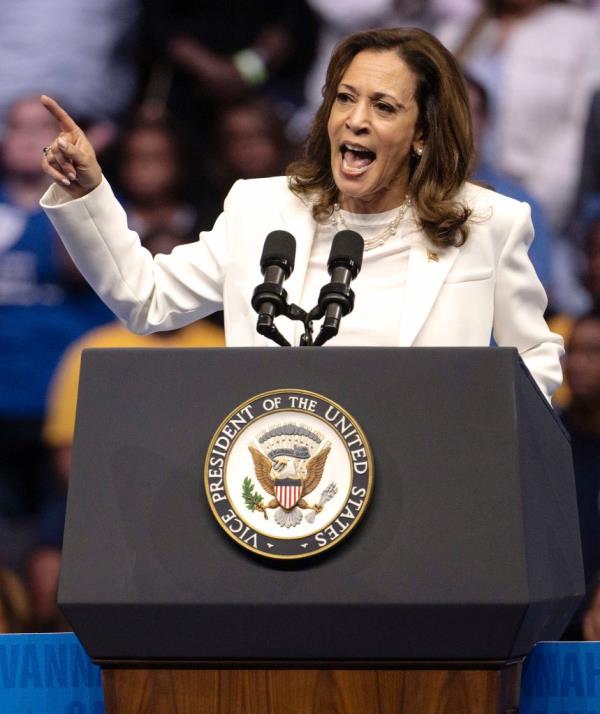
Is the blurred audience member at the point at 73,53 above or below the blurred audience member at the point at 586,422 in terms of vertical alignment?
above

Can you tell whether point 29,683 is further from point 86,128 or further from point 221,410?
point 86,128

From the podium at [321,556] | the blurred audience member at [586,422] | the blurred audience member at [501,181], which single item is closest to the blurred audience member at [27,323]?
the blurred audience member at [501,181]

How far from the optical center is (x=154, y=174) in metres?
4.11

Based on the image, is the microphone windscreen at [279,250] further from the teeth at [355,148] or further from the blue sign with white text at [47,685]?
the blue sign with white text at [47,685]

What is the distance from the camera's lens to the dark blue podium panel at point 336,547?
161 centimetres

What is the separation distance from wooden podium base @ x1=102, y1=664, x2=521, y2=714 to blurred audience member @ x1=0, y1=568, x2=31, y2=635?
2.40m

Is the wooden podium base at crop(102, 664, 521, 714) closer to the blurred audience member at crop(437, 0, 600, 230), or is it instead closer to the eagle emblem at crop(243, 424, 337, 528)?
the eagle emblem at crop(243, 424, 337, 528)

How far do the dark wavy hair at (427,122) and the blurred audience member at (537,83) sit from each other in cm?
162

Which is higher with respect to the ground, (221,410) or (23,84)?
(23,84)

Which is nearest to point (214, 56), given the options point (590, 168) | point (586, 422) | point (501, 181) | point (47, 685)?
point (501, 181)

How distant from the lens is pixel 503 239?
232 cm

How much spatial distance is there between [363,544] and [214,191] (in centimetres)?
260

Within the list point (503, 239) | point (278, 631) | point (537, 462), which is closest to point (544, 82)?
point (503, 239)

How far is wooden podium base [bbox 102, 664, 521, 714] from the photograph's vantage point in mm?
1650
